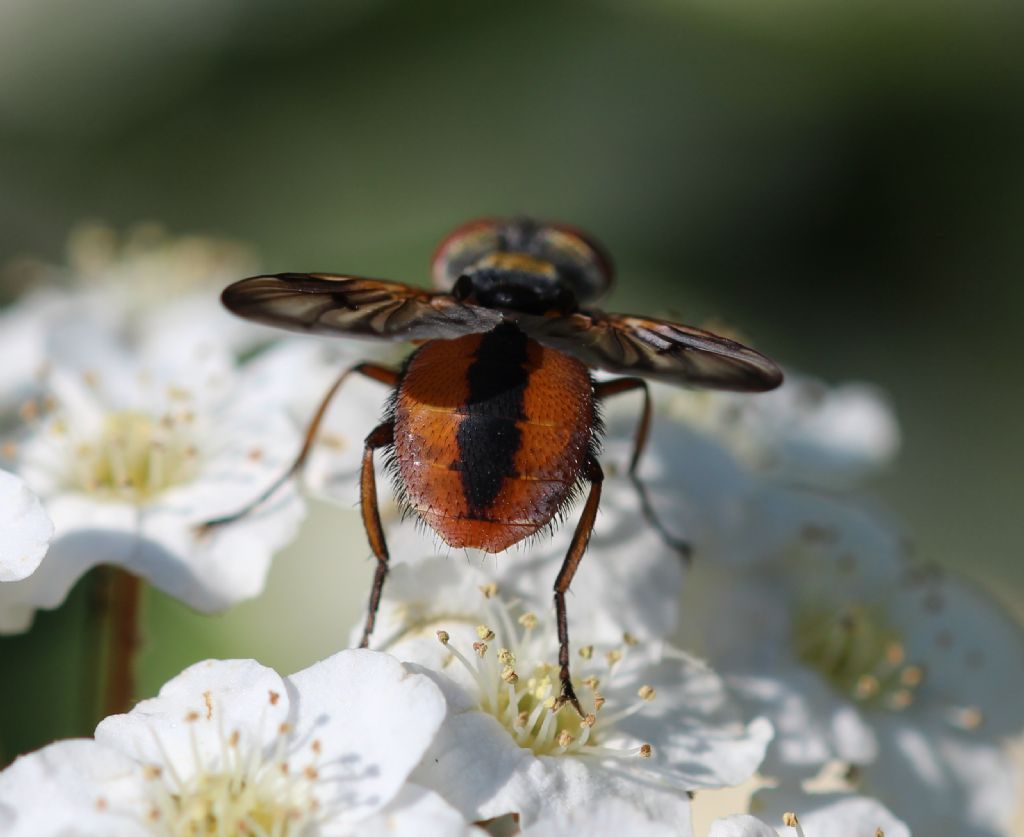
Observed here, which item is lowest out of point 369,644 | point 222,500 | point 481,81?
point 369,644

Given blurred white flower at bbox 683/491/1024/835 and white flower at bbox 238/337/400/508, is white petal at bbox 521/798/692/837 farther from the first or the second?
white flower at bbox 238/337/400/508

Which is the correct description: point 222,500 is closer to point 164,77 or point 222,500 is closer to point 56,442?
point 56,442

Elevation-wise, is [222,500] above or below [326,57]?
below

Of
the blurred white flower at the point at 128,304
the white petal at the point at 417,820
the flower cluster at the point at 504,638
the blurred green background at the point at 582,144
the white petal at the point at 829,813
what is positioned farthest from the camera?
the blurred green background at the point at 582,144

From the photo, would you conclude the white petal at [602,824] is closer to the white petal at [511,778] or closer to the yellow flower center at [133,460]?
the white petal at [511,778]

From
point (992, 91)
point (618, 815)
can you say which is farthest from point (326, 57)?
point (618, 815)

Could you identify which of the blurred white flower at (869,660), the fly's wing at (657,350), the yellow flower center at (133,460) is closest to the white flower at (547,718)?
the blurred white flower at (869,660)

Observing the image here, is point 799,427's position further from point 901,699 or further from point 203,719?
point 203,719
